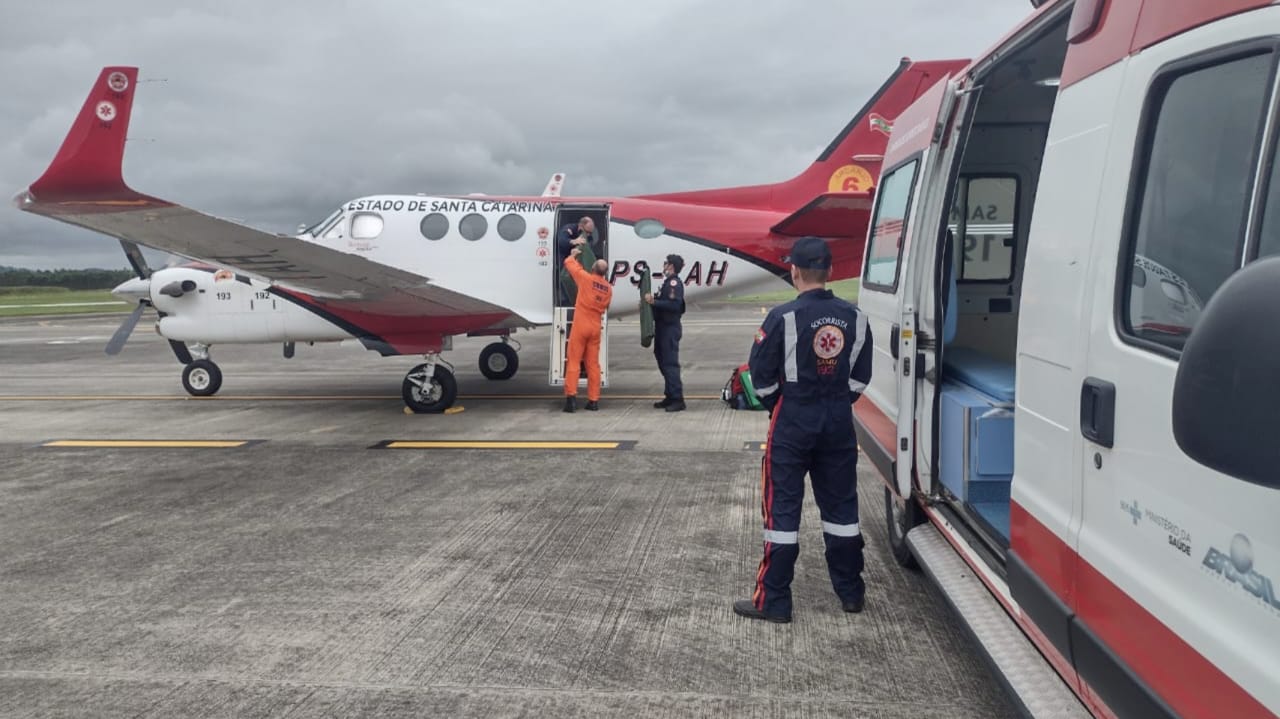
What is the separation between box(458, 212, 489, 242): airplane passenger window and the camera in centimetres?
1171

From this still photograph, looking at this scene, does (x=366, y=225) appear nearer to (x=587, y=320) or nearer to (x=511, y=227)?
(x=511, y=227)

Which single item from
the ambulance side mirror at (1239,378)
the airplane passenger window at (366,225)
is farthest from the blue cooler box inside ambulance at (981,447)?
the airplane passenger window at (366,225)

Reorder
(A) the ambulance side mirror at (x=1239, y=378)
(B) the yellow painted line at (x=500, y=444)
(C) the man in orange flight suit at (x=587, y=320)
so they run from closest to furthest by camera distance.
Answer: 1. (A) the ambulance side mirror at (x=1239, y=378)
2. (B) the yellow painted line at (x=500, y=444)
3. (C) the man in orange flight suit at (x=587, y=320)

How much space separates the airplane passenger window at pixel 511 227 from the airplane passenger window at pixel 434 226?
0.73 meters

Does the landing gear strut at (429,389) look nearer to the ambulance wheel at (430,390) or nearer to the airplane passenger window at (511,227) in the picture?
the ambulance wheel at (430,390)

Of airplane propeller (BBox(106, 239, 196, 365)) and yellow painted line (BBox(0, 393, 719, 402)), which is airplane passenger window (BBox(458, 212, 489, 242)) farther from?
airplane propeller (BBox(106, 239, 196, 365))

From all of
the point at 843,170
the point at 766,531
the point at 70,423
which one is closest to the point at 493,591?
the point at 766,531

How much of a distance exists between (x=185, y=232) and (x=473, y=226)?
396 cm

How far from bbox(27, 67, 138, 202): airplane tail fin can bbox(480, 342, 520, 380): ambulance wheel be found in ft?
21.4

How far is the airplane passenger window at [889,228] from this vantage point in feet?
15.3

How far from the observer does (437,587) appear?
4.76 m

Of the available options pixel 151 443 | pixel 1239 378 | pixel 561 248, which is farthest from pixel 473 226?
pixel 1239 378

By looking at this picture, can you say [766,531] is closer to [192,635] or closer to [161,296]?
[192,635]

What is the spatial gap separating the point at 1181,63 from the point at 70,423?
1167 centimetres
